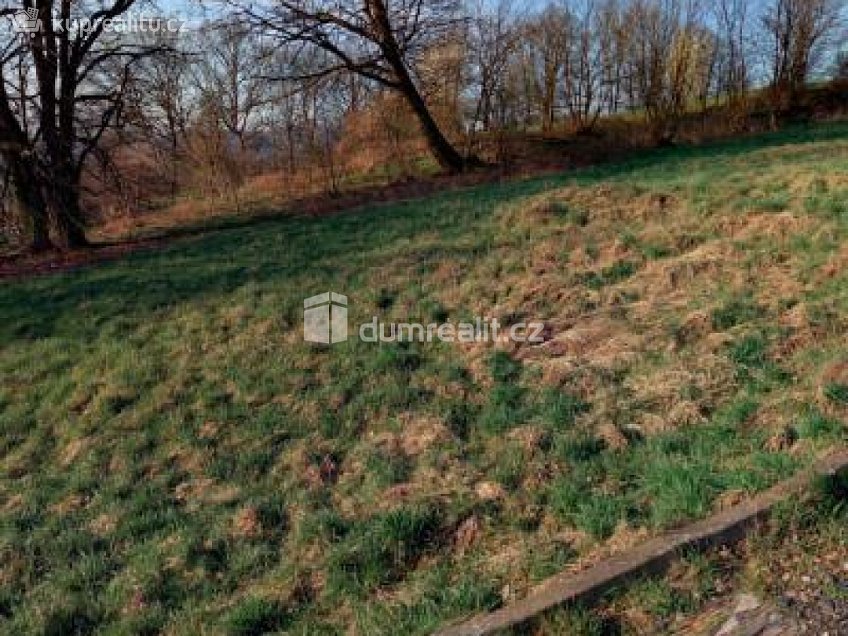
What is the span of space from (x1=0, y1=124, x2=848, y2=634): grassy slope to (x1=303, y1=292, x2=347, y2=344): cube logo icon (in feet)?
0.50

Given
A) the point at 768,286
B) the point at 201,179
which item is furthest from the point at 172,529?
the point at 201,179

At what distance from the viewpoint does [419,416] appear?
16.6 ft

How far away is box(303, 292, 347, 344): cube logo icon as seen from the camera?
6812 millimetres

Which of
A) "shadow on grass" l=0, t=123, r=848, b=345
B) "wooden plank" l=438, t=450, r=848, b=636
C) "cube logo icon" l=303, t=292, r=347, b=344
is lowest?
"wooden plank" l=438, t=450, r=848, b=636

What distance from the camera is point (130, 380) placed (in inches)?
257

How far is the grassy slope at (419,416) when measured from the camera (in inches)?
138

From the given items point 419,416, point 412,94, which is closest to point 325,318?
point 419,416

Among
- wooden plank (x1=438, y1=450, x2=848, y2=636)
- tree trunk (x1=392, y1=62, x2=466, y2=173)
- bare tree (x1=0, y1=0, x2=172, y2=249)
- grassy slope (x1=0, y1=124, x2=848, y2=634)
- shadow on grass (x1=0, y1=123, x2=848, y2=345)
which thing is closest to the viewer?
wooden plank (x1=438, y1=450, x2=848, y2=636)

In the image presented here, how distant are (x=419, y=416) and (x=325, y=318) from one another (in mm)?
2442

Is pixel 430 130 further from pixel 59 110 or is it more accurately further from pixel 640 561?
pixel 640 561

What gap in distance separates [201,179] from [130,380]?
14169mm

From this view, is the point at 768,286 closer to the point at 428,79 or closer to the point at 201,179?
the point at 428,79

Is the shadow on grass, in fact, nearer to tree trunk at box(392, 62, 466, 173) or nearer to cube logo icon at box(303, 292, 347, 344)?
cube logo icon at box(303, 292, 347, 344)

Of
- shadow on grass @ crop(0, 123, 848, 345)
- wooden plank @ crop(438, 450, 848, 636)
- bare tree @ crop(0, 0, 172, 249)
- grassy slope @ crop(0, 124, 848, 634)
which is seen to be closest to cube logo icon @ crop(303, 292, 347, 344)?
grassy slope @ crop(0, 124, 848, 634)
